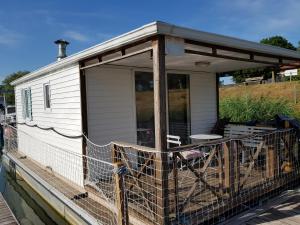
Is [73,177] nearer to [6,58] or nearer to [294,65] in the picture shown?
[294,65]

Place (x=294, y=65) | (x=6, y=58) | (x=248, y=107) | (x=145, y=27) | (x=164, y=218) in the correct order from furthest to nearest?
(x=6, y=58) < (x=248, y=107) < (x=294, y=65) < (x=164, y=218) < (x=145, y=27)

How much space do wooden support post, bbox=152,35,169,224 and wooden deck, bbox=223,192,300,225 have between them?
96 cm

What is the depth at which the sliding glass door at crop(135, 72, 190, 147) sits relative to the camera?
610cm

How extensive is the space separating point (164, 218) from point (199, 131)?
14.8ft

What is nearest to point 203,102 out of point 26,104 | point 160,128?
point 160,128

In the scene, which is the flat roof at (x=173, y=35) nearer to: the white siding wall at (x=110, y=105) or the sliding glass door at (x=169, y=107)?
the white siding wall at (x=110, y=105)

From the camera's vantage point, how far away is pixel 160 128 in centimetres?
315

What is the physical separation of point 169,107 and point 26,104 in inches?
193

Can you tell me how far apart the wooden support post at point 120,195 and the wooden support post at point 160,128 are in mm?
414

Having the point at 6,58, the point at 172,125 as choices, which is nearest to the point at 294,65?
the point at 172,125

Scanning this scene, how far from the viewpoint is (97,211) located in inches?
168

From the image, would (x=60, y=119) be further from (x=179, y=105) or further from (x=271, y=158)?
(x=271, y=158)

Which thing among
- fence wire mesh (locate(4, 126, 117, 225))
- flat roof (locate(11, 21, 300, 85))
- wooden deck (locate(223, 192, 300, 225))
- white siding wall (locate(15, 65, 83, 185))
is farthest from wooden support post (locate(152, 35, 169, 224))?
white siding wall (locate(15, 65, 83, 185))

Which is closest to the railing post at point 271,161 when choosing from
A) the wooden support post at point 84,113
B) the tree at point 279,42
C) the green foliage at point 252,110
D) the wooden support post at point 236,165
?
the wooden support post at point 236,165
